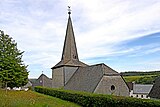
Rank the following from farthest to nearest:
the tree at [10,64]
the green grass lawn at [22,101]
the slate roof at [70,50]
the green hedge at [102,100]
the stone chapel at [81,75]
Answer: the slate roof at [70,50] → the stone chapel at [81,75] → the tree at [10,64] → the green hedge at [102,100] → the green grass lawn at [22,101]

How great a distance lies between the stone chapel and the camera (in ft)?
115

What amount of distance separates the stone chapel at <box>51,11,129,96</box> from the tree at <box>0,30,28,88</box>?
30.2 feet

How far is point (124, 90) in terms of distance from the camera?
37.1 metres

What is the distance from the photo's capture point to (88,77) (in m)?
37.9

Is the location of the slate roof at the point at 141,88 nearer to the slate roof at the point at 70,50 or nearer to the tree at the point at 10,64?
the slate roof at the point at 70,50

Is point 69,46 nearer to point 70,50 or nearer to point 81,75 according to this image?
point 70,50

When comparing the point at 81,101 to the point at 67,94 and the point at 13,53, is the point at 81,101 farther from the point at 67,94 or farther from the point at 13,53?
the point at 13,53

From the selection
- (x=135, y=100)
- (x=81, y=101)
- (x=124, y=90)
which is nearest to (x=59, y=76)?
(x=124, y=90)

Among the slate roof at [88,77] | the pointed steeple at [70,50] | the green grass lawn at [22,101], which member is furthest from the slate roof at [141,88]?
the green grass lawn at [22,101]

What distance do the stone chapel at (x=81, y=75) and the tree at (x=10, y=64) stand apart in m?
9.21

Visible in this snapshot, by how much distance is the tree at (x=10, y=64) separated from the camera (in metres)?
33.3

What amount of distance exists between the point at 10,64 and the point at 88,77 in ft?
37.6

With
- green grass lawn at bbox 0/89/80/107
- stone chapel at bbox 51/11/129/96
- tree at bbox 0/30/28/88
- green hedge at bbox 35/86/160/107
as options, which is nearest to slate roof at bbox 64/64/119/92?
stone chapel at bbox 51/11/129/96

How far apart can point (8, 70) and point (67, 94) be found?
9.56 meters
